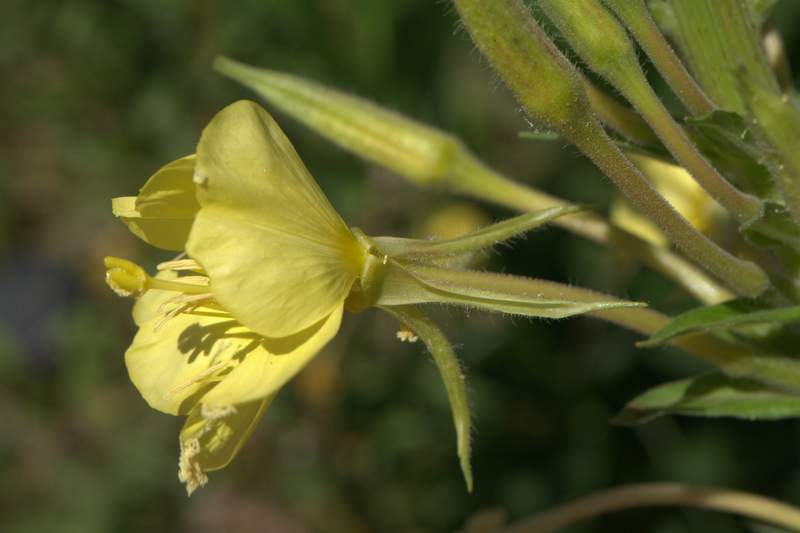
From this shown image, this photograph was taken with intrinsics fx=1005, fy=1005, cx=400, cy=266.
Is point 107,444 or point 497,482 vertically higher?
point 497,482

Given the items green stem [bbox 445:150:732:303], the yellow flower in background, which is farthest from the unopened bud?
the yellow flower in background

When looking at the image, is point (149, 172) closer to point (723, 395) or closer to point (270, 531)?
point (270, 531)

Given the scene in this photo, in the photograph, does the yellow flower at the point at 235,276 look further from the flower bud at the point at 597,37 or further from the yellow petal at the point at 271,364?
the flower bud at the point at 597,37

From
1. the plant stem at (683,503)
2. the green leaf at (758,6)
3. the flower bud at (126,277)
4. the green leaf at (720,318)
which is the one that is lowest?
the plant stem at (683,503)

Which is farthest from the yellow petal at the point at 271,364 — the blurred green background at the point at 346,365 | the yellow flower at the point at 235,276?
the blurred green background at the point at 346,365


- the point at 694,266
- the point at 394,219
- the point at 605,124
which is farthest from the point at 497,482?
the point at 605,124

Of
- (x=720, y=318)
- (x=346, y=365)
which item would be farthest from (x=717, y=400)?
(x=346, y=365)
